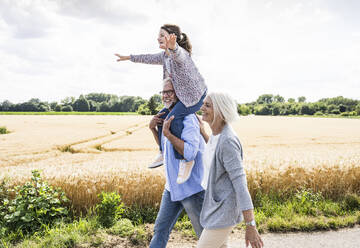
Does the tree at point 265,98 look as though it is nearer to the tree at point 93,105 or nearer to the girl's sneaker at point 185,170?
the tree at point 93,105

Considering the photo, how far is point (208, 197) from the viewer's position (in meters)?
2.55

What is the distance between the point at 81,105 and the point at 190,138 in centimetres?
12847

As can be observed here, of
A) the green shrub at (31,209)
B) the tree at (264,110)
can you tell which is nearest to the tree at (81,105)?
the tree at (264,110)

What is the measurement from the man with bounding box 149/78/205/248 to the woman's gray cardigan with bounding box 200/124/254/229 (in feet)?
1.17

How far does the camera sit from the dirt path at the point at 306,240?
179 inches

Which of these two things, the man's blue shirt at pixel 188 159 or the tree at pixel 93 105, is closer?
the man's blue shirt at pixel 188 159

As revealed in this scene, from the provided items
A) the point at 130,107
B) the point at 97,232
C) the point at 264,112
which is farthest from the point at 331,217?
the point at 264,112

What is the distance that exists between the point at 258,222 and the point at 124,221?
2.61 metres

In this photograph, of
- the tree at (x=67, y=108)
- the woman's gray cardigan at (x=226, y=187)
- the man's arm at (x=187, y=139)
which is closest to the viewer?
the woman's gray cardigan at (x=226, y=187)

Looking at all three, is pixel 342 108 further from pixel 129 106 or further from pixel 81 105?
pixel 81 105

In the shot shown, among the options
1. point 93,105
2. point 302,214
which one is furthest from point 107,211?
point 93,105

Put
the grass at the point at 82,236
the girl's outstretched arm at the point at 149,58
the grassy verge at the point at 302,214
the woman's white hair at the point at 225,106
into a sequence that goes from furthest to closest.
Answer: the grassy verge at the point at 302,214 → the grass at the point at 82,236 → the girl's outstretched arm at the point at 149,58 → the woman's white hair at the point at 225,106

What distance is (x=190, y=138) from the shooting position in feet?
9.36

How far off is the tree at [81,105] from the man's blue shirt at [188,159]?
4964 inches
